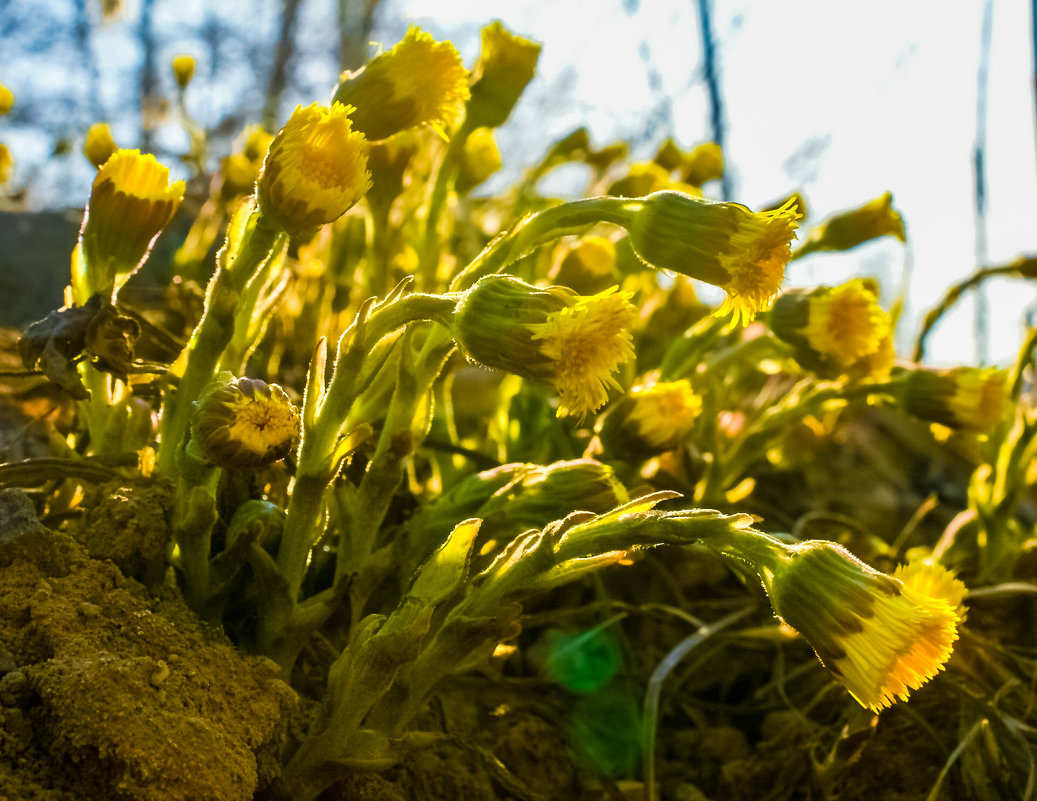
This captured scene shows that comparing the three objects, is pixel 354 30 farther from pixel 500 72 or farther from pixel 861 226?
pixel 861 226

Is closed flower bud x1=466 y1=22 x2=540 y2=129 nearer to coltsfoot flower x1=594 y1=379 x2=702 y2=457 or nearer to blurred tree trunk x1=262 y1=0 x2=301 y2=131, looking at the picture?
coltsfoot flower x1=594 y1=379 x2=702 y2=457

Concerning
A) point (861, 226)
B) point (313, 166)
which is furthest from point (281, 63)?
point (313, 166)

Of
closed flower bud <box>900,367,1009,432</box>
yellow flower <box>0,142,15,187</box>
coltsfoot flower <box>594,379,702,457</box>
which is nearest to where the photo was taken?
coltsfoot flower <box>594,379,702,457</box>

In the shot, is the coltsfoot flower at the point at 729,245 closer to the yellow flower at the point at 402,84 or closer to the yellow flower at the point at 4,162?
the yellow flower at the point at 402,84

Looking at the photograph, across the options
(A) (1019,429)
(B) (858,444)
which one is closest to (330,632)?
(A) (1019,429)

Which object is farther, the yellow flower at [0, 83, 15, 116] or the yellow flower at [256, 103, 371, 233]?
the yellow flower at [0, 83, 15, 116]

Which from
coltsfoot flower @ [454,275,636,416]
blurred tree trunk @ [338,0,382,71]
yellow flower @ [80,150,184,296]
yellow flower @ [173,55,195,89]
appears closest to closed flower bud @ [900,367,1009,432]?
coltsfoot flower @ [454,275,636,416]

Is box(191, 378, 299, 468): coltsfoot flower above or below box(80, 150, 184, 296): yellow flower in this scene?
below
